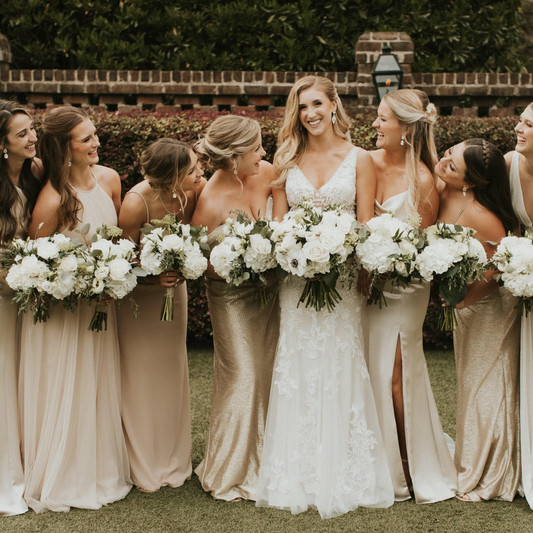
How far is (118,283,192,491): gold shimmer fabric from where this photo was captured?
17.8 feet

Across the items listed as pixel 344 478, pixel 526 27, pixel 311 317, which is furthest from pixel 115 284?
pixel 526 27

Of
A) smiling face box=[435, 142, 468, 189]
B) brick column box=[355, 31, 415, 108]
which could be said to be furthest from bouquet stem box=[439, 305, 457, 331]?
brick column box=[355, 31, 415, 108]

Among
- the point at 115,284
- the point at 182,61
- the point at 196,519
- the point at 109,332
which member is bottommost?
the point at 196,519

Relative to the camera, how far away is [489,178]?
5.11 meters

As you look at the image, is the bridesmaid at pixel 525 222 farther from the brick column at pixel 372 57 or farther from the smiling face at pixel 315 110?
the brick column at pixel 372 57

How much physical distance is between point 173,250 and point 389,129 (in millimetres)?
1635

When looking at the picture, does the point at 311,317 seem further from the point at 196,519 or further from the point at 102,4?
the point at 102,4

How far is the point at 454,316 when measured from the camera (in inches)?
198

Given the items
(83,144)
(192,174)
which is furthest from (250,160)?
(83,144)

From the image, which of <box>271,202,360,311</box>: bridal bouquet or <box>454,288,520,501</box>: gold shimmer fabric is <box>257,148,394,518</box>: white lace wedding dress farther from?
<box>454,288,520,501</box>: gold shimmer fabric

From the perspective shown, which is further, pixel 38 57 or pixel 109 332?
pixel 38 57

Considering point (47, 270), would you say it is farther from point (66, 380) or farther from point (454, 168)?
point (454, 168)

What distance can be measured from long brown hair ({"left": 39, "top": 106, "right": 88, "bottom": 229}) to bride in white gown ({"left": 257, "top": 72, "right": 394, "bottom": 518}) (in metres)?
1.43

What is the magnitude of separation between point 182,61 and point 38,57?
6.33 feet
